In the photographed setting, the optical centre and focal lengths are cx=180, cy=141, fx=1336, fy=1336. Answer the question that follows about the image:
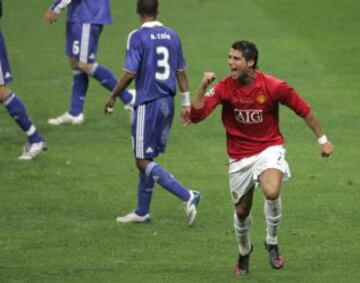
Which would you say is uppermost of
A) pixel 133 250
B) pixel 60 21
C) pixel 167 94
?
pixel 167 94

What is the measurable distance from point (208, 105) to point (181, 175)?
459cm

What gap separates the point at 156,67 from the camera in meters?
13.6

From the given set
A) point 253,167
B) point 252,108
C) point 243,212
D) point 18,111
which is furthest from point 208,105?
point 18,111

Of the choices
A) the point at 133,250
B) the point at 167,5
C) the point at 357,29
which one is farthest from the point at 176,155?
the point at 167,5

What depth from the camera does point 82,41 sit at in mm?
18125

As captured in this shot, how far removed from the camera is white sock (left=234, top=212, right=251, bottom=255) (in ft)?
39.2

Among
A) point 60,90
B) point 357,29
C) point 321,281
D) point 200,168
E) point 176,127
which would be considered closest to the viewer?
point 321,281

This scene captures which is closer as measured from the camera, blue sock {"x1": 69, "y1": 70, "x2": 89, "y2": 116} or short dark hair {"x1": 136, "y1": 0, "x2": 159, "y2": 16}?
short dark hair {"x1": 136, "y1": 0, "x2": 159, "y2": 16}

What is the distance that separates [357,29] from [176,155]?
855cm

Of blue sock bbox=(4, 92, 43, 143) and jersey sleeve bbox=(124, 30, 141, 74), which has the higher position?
jersey sleeve bbox=(124, 30, 141, 74)

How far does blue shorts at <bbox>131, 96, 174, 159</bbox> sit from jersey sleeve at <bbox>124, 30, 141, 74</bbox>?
1.43 feet

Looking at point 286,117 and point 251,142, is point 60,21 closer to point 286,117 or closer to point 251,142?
point 286,117

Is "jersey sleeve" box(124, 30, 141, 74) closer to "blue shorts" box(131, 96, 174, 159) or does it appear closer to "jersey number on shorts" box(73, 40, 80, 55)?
"blue shorts" box(131, 96, 174, 159)

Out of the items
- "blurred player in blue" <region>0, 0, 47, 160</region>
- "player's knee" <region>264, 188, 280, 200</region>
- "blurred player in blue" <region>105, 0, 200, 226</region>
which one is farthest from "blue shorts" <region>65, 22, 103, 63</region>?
"player's knee" <region>264, 188, 280, 200</region>
